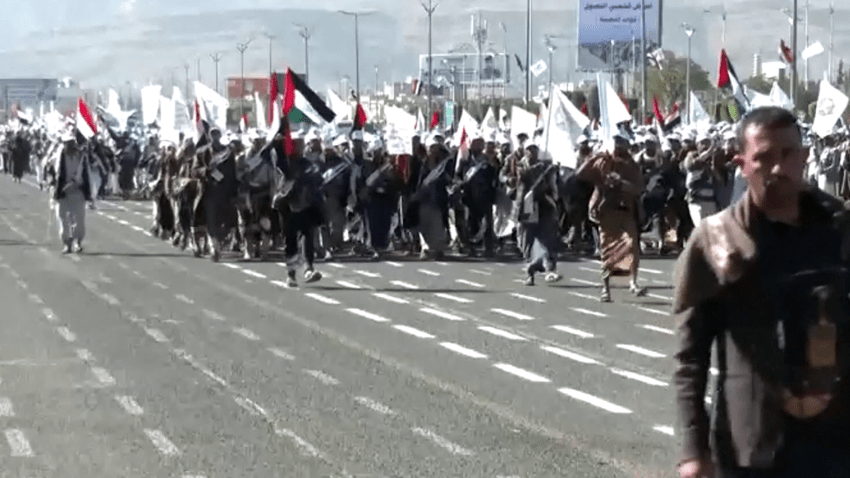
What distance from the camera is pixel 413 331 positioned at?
58.1ft

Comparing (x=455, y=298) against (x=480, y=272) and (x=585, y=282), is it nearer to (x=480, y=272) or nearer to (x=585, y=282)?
(x=585, y=282)

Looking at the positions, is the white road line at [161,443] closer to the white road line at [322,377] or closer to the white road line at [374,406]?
the white road line at [374,406]

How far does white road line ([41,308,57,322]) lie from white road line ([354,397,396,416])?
6.34 meters

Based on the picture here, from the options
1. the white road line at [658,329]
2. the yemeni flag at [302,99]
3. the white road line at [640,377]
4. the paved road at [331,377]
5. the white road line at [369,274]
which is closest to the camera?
the paved road at [331,377]

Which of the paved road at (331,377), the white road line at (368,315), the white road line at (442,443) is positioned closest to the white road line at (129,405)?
the paved road at (331,377)

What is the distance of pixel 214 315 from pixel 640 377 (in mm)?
6031

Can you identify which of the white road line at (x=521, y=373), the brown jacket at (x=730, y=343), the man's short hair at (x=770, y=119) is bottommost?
the white road line at (x=521, y=373)

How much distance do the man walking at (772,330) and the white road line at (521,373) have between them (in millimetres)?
8480

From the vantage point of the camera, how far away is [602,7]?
391 ft

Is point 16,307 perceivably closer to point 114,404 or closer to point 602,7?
point 114,404

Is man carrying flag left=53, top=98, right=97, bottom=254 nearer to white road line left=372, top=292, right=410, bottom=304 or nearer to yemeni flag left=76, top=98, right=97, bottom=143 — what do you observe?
white road line left=372, top=292, right=410, bottom=304

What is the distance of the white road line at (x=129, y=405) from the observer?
41.4ft

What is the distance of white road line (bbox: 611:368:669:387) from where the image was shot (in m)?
13.9

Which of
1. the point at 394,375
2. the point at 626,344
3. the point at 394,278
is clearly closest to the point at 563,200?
the point at 394,278
